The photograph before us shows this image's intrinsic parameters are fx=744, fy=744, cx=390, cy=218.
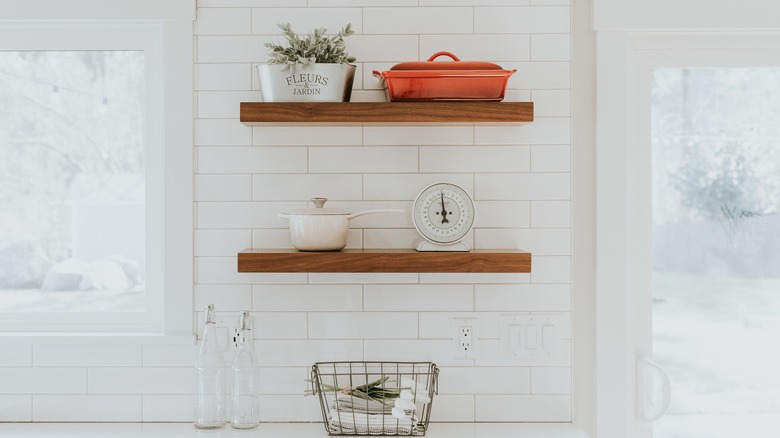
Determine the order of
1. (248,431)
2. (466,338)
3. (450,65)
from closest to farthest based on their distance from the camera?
1. (450,65)
2. (248,431)
3. (466,338)

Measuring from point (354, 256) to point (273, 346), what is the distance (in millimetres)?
407

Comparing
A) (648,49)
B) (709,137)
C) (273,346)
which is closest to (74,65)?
(273,346)

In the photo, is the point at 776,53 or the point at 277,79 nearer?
the point at 277,79

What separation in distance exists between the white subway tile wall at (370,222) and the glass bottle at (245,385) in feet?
0.29

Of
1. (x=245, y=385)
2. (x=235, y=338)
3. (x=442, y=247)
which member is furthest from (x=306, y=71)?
(x=245, y=385)

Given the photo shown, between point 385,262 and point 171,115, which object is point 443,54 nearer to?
point 385,262

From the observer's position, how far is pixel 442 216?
1.95 metres

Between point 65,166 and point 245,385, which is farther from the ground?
point 65,166

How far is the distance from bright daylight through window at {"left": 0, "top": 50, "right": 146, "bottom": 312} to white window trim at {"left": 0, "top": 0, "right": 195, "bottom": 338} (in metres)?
0.13

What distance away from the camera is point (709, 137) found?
2188 mm

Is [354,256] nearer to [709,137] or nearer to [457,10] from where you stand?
[457,10]

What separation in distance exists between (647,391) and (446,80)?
3.52 ft

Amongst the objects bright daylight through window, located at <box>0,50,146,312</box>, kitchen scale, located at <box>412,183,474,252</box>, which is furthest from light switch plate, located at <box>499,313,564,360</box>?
bright daylight through window, located at <box>0,50,146,312</box>

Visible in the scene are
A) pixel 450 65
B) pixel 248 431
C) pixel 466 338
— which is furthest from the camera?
pixel 466 338
